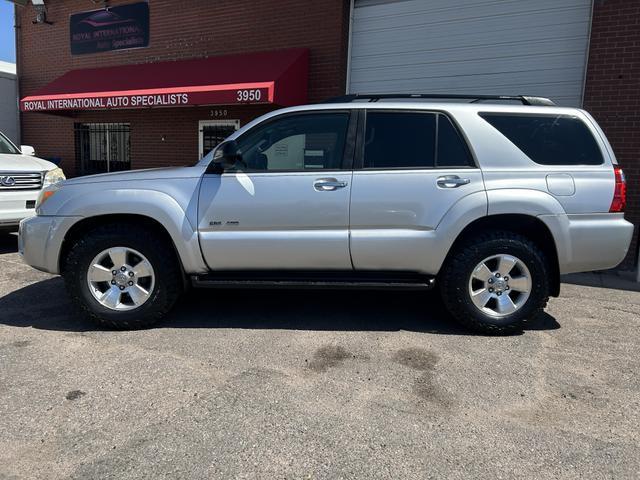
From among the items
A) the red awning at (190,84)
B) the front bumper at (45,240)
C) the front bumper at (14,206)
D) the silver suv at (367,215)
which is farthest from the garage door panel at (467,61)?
the front bumper at (45,240)

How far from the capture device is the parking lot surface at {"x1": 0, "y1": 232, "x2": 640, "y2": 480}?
248 centimetres

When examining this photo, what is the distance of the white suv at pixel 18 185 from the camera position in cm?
679

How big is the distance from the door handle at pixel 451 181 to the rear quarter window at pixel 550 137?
1.86 feet

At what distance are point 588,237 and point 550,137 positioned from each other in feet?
2.92

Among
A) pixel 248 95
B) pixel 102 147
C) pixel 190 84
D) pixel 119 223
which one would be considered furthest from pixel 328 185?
pixel 102 147

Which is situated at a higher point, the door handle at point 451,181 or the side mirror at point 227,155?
the side mirror at point 227,155

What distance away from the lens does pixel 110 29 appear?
37.6ft

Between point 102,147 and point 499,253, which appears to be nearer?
point 499,253

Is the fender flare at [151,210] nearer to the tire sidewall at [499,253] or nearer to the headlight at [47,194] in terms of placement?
the headlight at [47,194]

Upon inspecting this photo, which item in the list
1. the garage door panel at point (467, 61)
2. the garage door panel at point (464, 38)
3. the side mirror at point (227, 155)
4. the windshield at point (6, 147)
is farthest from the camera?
the windshield at point (6, 147)

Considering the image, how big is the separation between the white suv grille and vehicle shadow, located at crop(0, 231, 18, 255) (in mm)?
786

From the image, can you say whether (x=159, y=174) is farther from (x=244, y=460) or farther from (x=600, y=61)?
(x=600, y=61)

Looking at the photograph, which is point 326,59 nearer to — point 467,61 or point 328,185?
point 467,61

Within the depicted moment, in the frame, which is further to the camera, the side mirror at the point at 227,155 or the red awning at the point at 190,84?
the red awning at the point at 190,84
